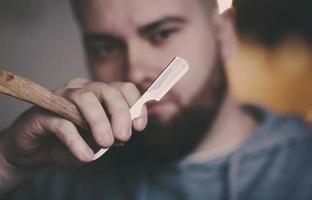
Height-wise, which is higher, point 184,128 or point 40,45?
point 40,45

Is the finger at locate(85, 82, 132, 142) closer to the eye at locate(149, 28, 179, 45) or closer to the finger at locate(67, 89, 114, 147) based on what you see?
the finger at locate(67, 89, 114, 147)

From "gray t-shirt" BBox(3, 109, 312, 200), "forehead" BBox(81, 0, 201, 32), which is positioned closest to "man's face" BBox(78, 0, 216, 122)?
"forehead" BBox(81, 0, 201, 32)

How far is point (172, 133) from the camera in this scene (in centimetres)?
75

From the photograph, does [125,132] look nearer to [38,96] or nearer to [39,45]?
[38,96]

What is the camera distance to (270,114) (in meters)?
0.73

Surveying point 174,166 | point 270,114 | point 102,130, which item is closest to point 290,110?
point 270,114

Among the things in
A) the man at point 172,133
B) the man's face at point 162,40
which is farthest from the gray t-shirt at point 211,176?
the man's face at point 162,40

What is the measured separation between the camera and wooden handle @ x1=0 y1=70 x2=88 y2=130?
0.61 m

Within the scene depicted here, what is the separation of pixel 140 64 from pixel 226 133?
7.2 inches

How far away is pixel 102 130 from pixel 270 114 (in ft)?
0.97

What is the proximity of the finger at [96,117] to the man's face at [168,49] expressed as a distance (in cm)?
12

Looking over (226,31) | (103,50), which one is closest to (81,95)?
(103,50)

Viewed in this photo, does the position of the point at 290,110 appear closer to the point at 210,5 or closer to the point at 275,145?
the point at 275,145

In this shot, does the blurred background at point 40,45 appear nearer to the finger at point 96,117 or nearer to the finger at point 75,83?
the finger at point 75,83
